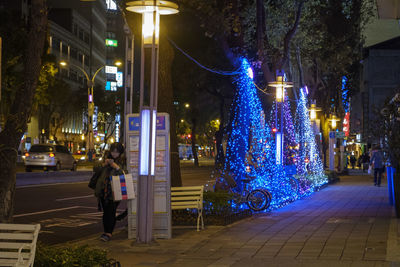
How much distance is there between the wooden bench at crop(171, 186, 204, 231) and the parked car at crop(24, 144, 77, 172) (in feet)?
97.8

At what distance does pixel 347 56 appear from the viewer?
39.2 meters

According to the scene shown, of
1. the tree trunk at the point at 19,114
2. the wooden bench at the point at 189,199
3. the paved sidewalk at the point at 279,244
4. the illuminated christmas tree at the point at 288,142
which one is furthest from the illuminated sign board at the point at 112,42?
the tree trunk at the point at 19,114

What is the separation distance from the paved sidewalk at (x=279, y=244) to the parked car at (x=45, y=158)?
27921mm

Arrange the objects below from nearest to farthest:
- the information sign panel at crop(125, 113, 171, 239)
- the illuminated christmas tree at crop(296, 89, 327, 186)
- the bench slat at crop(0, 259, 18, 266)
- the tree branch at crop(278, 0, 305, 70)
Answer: the bench slat at crop(0, 259, 18, 266), the information sign panel at crop(125, 113, 171, 239), the tree branch at crop(278, 0, 305, 70), the illuminated christmas tree at crop(296, 89, 327, 186)

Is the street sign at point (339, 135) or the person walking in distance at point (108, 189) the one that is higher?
the street sign at point (339, 135)

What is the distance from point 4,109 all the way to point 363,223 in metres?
41.6

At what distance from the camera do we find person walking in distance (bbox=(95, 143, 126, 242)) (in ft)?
40.2

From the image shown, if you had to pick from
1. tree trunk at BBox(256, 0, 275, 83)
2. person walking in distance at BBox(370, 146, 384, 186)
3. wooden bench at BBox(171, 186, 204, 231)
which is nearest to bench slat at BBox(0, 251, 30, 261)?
wooden bench at BBox(171, 186, 204, 231)

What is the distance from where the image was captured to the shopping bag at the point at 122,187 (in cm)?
1201

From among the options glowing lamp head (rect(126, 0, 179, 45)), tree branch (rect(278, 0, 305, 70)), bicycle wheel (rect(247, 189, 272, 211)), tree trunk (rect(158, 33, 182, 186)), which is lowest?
bicycle wheel (rect(247, 189, 272, 211))

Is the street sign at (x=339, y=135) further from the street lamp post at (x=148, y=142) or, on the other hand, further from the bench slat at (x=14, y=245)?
the bench slat at (x=14, y=245)

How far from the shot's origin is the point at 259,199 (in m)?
18.4

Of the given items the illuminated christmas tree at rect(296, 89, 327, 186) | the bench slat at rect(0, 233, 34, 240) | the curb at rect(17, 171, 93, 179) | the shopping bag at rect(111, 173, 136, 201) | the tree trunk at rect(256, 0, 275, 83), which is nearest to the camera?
the bench slat at rect(0, 233, 34, 240)

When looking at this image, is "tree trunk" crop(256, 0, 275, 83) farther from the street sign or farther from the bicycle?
the street sign
